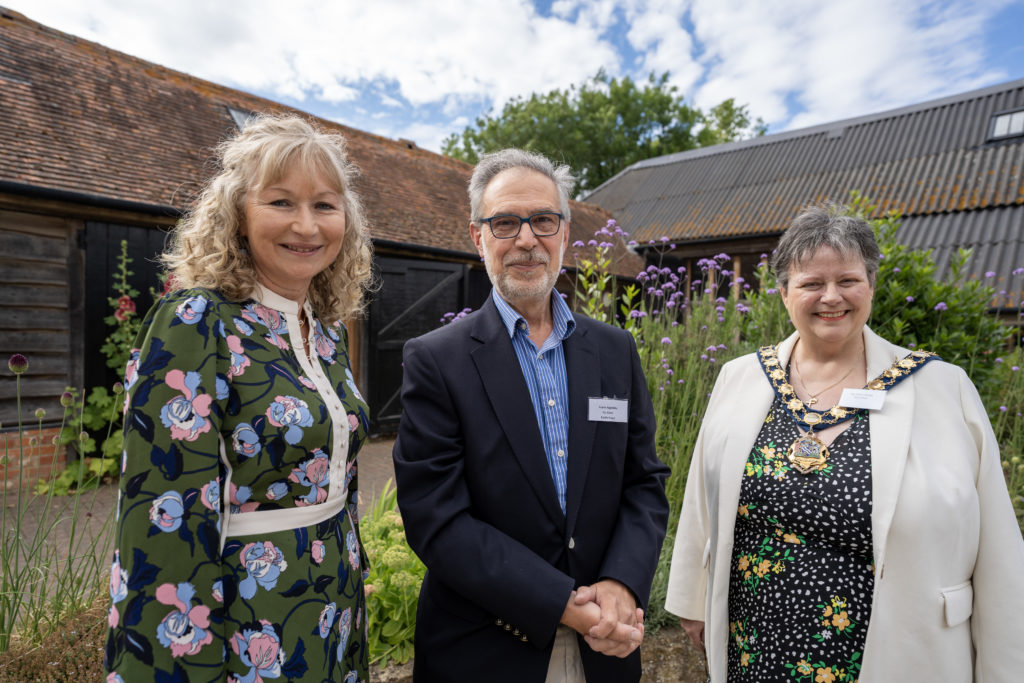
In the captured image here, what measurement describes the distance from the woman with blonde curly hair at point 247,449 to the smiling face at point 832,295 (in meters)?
1.51

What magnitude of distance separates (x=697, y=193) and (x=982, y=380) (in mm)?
13656

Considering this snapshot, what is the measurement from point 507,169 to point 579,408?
0.78 m

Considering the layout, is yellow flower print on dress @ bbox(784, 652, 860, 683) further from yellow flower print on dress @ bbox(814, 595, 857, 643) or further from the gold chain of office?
the gold chain of office

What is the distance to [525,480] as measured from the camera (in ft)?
4.94

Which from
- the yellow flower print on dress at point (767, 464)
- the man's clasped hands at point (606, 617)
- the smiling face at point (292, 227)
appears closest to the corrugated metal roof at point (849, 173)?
the yellow flower print on dress at point (767, 464)

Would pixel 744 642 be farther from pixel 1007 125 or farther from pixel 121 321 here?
pixel 1007 125

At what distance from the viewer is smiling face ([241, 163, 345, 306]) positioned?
144cm

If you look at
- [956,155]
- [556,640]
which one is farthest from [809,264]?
[956,155]

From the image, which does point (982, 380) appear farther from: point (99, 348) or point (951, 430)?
point (99, 348)

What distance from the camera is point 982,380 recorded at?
4.29 meters

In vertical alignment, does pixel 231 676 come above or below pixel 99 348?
below

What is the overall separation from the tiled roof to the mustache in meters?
3.93

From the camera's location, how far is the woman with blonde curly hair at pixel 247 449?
1.13 metres

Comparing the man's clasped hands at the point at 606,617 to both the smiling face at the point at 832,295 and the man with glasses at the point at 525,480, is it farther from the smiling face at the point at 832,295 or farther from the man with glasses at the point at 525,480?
the smiling face at the point at 832,295
